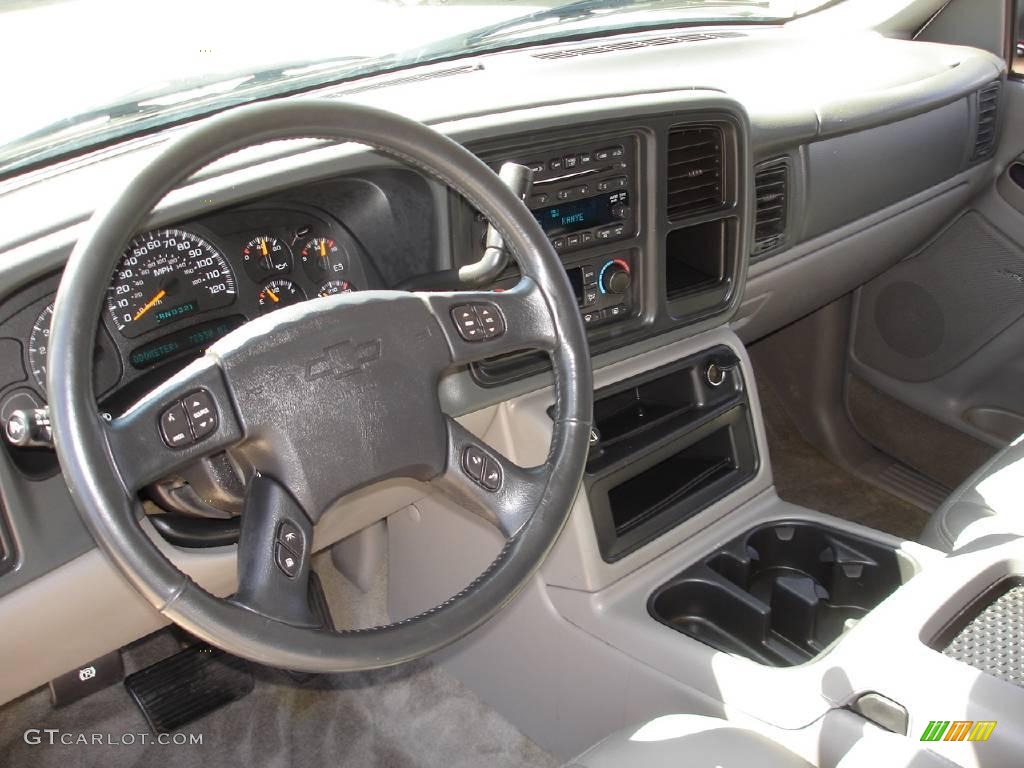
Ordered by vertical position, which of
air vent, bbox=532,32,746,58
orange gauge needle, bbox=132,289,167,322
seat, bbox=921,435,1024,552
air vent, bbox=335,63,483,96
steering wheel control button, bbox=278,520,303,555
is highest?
air vent, bbox=335,63,483,96

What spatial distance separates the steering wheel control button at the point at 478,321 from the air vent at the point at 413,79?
71cm

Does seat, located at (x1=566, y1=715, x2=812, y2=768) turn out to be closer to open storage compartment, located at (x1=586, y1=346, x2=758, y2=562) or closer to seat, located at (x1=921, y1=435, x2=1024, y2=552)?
open storage compartment, located at (x1=586, y1=346, x2=758, y2=562)

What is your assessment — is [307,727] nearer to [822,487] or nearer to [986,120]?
[822,487]

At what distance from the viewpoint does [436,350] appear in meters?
1.12

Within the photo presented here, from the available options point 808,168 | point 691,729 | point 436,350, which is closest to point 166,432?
point 436,350

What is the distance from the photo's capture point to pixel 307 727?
201cm

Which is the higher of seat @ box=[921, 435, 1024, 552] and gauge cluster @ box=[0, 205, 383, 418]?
gauge cluster @ box=[0, 205, 383, 418]

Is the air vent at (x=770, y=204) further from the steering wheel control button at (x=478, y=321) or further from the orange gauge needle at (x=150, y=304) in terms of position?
the orange gauge needle at (x=150, y=304)

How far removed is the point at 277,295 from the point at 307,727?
1.02 meters

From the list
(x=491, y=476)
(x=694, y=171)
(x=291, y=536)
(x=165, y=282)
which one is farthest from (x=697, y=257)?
(x=291, y=536)

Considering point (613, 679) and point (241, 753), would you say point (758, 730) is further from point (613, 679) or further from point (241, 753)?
point (241, 753)

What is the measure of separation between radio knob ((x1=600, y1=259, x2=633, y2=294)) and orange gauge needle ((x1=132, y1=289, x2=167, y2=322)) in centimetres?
71

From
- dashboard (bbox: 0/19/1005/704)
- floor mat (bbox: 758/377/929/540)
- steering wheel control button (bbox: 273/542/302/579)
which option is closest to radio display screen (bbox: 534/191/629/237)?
dashboard (bbox: 0/19/1005/704)

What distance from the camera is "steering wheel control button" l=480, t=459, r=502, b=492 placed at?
1167mm
